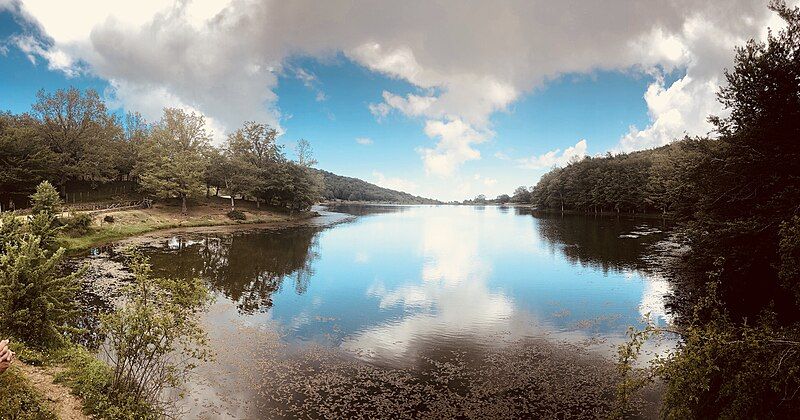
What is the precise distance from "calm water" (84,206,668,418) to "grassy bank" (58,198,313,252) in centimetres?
525

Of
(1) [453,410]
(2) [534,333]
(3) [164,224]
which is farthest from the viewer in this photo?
(3) [164,224]

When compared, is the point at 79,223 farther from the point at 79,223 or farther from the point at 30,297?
the point at 30,297

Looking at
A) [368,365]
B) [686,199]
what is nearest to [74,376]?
[368,365]

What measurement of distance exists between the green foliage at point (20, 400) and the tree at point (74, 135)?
6534 centimetres

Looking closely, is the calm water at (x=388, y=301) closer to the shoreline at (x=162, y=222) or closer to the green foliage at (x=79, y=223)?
the shoreline at (x=162, y=222)

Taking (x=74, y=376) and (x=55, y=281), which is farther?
(x=55, y=281)

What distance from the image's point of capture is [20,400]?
8695mm

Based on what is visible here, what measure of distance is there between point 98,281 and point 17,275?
53.8 ft

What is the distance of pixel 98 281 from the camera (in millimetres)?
24891

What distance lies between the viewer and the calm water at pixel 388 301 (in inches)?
637

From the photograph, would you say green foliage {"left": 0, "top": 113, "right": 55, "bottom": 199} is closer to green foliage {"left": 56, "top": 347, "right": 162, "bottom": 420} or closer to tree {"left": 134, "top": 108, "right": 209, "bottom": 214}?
tree {"left": 134, "top": 108, "right": 209, "bottom": 214}

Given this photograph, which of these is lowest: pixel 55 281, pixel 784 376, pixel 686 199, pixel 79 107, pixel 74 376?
pixel 74 376

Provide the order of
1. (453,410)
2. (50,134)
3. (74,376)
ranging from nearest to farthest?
1. (74,376)
2. (453,410)
3. (50,134)

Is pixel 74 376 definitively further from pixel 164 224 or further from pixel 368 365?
pixel 164 224
